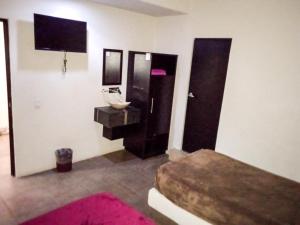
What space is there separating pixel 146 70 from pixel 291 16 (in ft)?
6.79

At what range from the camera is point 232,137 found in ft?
11.8

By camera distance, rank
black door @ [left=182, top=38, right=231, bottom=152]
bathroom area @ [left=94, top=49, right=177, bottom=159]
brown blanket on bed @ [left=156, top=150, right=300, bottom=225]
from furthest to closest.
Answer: bathroom area @ [left=94, top=49, right=177, bottom=159], black door @ [left=182, top=38, right=231, bottom=152], brown blanket on bed @ [left=156, top=150, right=300, bottom=225]

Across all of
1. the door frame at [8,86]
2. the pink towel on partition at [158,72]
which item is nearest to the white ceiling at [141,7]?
the pink towel on partition at [158,72]

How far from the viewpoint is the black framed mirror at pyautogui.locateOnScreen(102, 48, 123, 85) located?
3.80m

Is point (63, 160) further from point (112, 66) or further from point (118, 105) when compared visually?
point (112, 66)

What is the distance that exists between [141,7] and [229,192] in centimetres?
287

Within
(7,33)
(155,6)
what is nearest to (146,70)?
(155,6)

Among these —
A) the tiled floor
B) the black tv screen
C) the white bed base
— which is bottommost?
the tiled floor

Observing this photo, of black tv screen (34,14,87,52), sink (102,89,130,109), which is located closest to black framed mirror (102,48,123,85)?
sink (102,89,130,109)

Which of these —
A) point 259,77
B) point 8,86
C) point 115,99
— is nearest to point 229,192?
point 259,77

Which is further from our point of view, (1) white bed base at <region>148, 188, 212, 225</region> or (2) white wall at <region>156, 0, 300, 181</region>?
(2) white wall at <region>156, 0, 300, 181</region>

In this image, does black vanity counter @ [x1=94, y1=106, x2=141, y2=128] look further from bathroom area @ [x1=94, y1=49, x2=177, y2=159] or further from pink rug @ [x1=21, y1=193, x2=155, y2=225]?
pink rug @ [x1=21, y1=193, x2=155, y2=225]

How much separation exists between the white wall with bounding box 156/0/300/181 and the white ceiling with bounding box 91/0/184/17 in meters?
0.36

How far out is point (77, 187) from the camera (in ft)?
10.1
